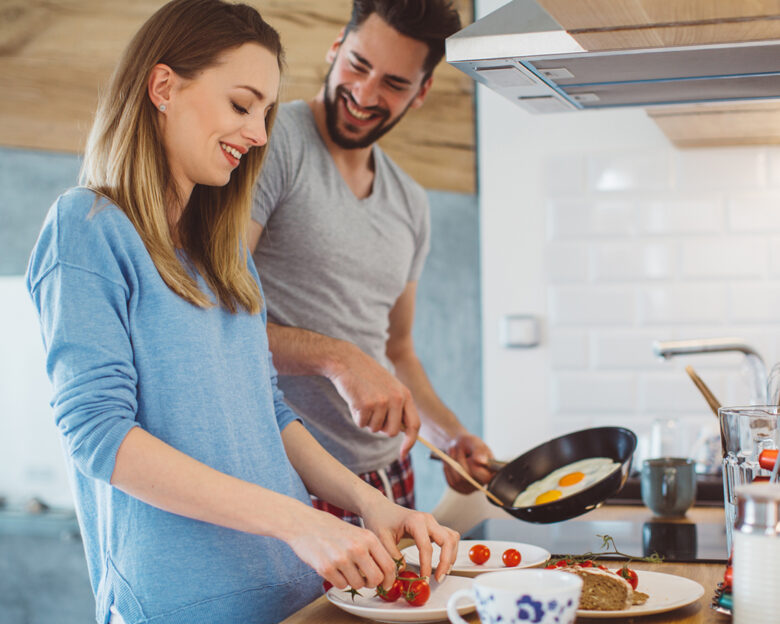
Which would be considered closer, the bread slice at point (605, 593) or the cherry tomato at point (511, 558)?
the bread slice at point (605, 593)

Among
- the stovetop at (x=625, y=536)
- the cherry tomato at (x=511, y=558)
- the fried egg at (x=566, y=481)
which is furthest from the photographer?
the fried egg at (x=566, y=481)

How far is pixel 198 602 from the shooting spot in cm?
113

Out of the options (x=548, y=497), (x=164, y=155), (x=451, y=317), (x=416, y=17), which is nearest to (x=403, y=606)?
(x=548, y=497)

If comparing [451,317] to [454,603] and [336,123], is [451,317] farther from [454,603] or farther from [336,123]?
[454,603]

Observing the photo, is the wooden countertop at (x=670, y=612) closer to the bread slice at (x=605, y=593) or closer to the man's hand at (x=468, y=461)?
the bread slice at (x=605, y=593)

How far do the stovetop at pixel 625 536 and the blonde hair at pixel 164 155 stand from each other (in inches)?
22.4

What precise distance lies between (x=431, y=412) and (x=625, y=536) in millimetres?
637

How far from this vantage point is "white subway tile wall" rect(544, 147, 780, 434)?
2.78 meters

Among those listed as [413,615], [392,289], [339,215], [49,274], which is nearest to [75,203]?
[49,274]

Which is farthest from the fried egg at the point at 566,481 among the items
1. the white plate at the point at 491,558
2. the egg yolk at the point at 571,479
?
the white plate at the point at 491,558

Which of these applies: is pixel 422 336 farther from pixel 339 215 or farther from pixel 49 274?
pixel 49 274

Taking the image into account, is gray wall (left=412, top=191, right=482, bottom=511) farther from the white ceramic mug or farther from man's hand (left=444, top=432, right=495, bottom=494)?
the white ceramic mug

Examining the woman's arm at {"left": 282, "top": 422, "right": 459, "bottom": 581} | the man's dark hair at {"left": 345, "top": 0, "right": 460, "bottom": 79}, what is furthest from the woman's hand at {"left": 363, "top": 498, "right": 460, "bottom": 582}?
the man's dark hair at {"left": 345, "top": 0, "right": 460, "bottom": 79}

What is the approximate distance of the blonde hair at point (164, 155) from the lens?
3.88ft
